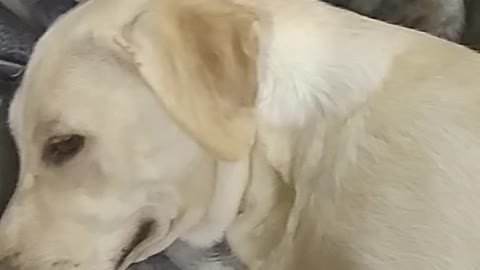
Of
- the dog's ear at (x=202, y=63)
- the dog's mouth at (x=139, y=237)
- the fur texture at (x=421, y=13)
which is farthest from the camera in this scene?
the fur texture at (x=421, y=13)

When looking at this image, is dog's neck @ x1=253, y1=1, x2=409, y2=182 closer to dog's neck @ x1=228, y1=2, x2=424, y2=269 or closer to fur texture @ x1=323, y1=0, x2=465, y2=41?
dog's neck @ x1=228, y1=2, x2=424, y2=269

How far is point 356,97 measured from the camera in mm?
1190

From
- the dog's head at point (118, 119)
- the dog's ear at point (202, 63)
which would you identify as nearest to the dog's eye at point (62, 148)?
the dog's head at point (118, 119)

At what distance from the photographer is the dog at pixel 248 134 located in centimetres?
113

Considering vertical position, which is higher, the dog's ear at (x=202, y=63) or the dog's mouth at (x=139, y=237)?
the dog's ear at (x=202, y=63)

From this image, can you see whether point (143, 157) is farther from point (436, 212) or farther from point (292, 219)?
point (436, 212)

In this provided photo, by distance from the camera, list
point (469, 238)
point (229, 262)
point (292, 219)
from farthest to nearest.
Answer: point (229, 262) → point (292, 219) → point (469, 238)

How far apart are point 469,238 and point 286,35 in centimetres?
30

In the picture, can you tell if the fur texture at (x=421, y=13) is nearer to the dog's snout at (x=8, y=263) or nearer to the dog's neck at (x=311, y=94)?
the dog's neck at (x=311, y=94)

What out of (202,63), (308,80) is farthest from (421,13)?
(202,63)

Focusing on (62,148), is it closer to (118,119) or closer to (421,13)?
(118,119)

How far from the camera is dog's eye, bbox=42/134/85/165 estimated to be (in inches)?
45.2

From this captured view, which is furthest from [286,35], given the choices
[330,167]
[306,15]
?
[330,167]

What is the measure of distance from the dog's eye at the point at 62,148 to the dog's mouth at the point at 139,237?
116 millimetres
